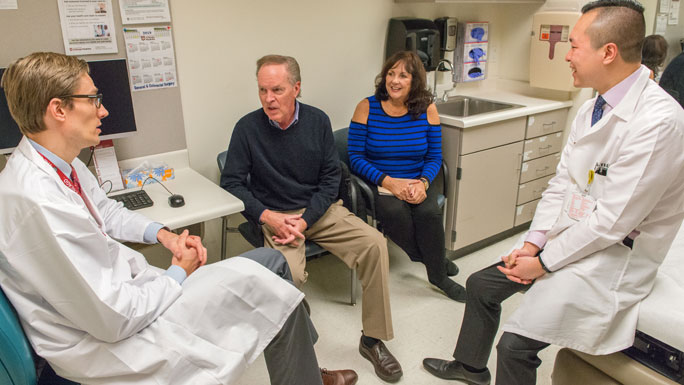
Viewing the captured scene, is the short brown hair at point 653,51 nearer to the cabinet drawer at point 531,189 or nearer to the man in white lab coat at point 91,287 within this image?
the cabinet drawer at point 531,189

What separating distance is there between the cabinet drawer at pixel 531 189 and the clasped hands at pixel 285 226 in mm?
1591

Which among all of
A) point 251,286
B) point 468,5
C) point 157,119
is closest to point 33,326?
point 251,286

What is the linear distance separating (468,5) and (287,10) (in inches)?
51.9

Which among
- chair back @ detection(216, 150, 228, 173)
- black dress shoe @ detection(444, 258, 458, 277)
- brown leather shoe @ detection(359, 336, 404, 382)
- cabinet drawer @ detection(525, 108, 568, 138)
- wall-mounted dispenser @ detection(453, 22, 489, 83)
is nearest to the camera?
brown leather shoe @ detection(359, 336, 404, 382)

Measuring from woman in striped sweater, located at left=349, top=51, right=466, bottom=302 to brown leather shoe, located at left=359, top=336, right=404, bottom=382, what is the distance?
592mm

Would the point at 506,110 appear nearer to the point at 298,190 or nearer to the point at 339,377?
the point at 298,190

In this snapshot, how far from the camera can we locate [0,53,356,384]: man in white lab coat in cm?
116

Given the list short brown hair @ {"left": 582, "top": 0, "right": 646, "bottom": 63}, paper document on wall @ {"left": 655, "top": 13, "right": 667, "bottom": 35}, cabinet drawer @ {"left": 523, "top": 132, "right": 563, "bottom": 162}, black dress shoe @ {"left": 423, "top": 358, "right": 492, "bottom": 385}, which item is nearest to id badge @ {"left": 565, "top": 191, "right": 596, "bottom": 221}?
short brown hair @ {"left": 582, "top": 0, "right": 646, "bottom": 63}

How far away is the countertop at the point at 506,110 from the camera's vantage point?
2.67 metres

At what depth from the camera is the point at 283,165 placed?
224 centimetres

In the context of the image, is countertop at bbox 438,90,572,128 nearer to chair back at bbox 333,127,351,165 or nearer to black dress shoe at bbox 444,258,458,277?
chair back at bbox 333,127,351,165

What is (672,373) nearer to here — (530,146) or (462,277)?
(462,277)

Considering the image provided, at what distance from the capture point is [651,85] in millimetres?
1473

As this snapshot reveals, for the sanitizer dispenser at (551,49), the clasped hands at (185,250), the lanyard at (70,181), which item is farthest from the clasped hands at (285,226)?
the sanitizer dispenser at (551,49)
